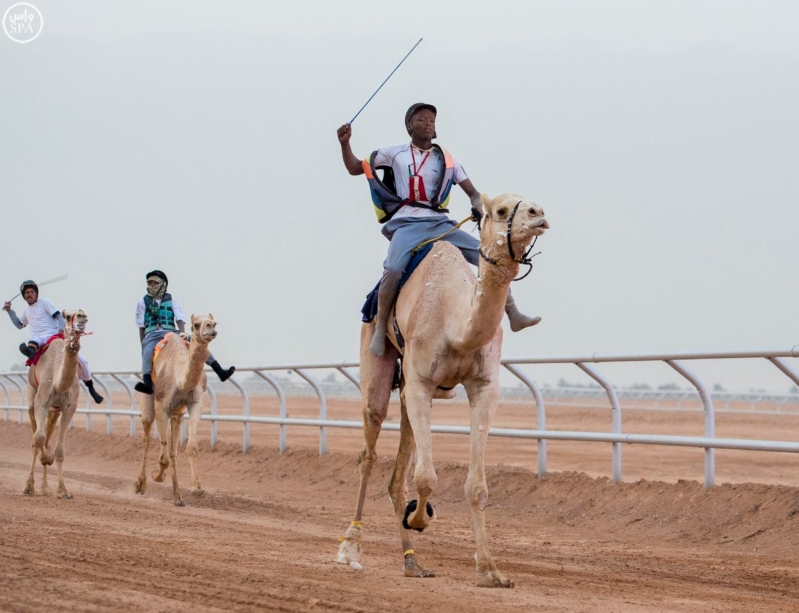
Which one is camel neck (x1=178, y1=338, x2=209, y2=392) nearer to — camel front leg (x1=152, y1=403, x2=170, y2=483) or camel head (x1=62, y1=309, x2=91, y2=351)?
camel front leg (x1=152, y1=403, x2=170, y2=483)

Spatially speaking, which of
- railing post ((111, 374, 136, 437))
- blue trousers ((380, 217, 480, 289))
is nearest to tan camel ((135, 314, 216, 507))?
blue trousers ((380, 217, 480, 289))

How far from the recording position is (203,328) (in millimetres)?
14125

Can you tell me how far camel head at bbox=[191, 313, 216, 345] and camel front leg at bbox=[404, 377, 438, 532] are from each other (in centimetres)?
665

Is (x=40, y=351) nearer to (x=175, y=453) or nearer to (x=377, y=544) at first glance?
(x=175, y=453)

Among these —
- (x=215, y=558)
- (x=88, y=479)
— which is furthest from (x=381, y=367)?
(x=88, y=479)

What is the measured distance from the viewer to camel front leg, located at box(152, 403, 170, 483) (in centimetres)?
1456

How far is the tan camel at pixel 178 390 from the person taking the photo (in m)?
14.2

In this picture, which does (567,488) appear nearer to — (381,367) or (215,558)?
(381,367)

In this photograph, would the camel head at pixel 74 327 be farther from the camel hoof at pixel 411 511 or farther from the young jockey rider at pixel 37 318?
the camel hoof at pixel 411 511

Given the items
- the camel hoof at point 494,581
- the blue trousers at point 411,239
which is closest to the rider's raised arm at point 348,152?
the blue trousers at point 411,239

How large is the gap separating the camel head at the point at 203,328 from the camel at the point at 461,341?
5873 mm

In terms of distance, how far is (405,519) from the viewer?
26.1ft

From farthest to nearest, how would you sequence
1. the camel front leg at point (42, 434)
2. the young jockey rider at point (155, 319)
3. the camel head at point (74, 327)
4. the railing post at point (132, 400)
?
1. the railing post at point (132, 400)
2. the young jockey rider at point (155, 319)
3. the camel front leg at point (42, 434)
4. the camel head at point (74, 327)

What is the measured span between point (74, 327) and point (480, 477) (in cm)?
813
